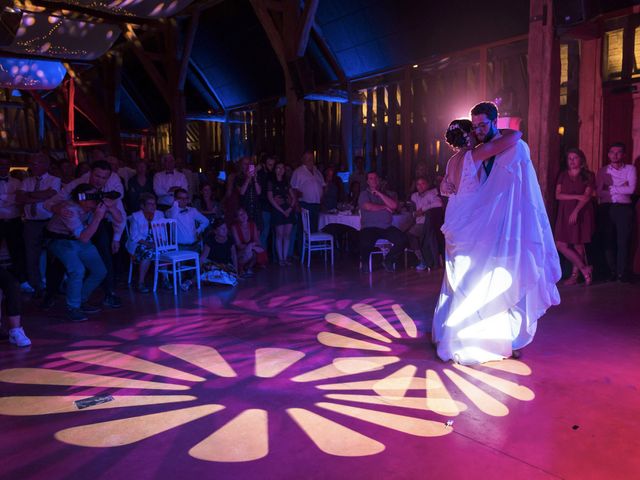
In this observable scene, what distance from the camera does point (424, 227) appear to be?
6.88 metres

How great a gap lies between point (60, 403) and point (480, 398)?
2.18 m

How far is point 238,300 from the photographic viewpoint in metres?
5.29

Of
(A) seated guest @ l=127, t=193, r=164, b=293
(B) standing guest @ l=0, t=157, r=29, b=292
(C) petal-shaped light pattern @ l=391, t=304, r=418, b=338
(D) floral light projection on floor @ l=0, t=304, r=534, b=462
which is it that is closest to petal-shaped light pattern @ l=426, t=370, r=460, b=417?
(D) floral light projection on floor @ l=0, t=304, r=534, b=462

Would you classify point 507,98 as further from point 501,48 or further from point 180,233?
point 180,233

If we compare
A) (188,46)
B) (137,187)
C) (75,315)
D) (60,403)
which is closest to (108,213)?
(75,315)

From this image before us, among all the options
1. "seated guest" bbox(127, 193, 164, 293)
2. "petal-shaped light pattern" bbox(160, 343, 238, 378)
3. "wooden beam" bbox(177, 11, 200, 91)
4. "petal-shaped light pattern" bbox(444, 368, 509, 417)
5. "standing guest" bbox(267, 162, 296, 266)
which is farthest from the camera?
"wooden beam" bbox(177, 11, 200, 91)

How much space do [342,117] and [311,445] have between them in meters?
8.91

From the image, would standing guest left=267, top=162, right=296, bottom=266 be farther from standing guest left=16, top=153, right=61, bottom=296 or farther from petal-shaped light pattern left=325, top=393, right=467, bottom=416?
petal-shaped light pattern left=325, top=393, right=467, bottom=416

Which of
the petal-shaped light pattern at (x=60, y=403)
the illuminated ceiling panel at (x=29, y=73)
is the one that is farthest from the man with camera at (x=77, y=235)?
the illuminated ceiling panel at (x=29, y=73)

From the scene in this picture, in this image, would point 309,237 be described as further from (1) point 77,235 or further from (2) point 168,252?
(1) point 77,235

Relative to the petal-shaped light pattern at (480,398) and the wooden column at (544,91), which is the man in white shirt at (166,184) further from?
the petal-shaped light pattern at (480,398)

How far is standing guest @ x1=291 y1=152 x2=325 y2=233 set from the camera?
753 centimetres

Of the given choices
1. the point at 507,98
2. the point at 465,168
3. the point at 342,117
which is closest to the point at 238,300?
the point at 465,168

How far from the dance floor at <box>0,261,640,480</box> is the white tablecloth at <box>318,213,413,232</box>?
7.76ft
